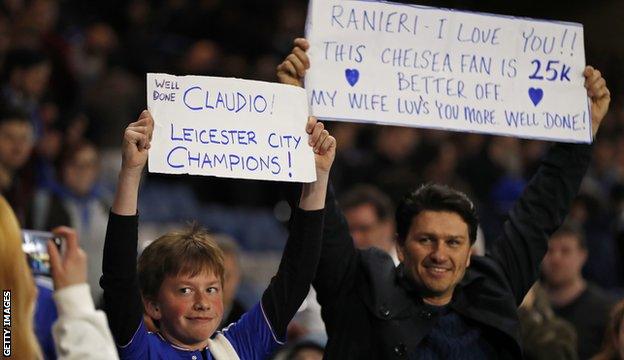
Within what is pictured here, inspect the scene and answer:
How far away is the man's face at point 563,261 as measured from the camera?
6.79m

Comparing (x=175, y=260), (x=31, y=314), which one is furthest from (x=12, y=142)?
(x=31, y=314)

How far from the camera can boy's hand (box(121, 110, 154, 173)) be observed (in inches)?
139

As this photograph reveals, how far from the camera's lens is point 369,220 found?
6242mm

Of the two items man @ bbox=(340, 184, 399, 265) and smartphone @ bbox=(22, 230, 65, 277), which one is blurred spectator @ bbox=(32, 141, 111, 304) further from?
smartphone @ bbox=(22, 230, 65, 277)

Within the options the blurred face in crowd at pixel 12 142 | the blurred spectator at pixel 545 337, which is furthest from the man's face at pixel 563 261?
the blurred face in crowd at pixel 12 142

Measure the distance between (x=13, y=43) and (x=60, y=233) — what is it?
661 centimetres

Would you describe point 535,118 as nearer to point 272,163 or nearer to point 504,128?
point 504,128

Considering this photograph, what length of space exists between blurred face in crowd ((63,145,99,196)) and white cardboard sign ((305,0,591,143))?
3100 mm

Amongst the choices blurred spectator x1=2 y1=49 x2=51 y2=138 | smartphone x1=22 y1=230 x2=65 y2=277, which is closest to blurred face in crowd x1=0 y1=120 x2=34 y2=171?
blurred spectator x1=2 y1=49 x2=51 y2=138

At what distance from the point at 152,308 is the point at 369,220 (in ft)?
8.65

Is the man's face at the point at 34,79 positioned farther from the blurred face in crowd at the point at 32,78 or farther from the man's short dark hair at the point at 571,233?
the man's short dark hair at the point at 571,233

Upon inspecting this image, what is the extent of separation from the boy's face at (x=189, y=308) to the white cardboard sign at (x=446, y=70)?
0.82 m

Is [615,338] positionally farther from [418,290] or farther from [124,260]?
[124,260]

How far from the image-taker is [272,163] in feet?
12.9
